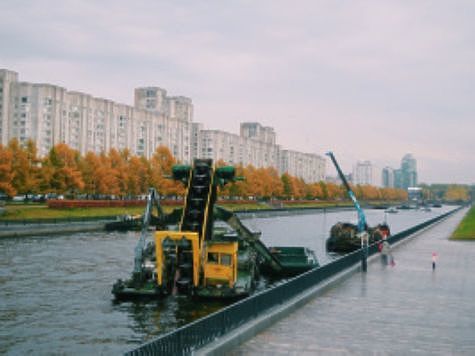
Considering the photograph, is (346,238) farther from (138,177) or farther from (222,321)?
(138,177)

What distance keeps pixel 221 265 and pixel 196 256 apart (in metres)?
1.66

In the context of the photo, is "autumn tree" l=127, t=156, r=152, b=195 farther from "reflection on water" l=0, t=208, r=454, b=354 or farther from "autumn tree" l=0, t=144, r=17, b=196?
"reflection on water" l=0, t=208, r=454, b=354

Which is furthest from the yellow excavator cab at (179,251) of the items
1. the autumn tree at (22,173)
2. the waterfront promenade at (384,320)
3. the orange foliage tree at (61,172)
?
the orange foliage tree at (61,172)

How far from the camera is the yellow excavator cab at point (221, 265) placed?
30.6m

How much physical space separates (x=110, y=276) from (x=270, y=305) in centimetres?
2134

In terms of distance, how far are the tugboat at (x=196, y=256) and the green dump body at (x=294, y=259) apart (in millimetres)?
5939

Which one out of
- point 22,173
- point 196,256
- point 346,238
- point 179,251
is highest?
point 22,173

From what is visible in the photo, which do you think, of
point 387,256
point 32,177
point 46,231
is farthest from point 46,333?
point 32,177

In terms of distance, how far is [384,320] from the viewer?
22000 mm

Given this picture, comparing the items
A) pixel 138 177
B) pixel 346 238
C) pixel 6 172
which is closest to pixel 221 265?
pixel 346 238

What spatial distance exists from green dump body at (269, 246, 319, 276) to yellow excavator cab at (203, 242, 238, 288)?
11.2 metres

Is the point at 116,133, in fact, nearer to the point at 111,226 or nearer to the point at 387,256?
the point at 111,226

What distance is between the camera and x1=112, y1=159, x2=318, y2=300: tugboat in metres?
Result: 29.8

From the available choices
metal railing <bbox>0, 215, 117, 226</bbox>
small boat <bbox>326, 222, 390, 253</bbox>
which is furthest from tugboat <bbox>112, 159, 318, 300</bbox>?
metal railing <bbox>0, 215, 117, 226</bbox>
